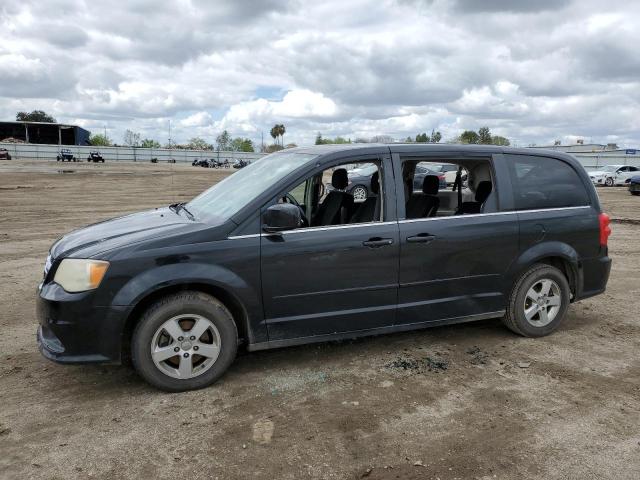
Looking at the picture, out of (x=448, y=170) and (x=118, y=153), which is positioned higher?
(x=118, y=153)

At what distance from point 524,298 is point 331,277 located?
204 cm

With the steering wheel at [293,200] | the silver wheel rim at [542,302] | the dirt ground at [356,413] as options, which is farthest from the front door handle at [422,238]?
the silver wheel rim at [542,302]

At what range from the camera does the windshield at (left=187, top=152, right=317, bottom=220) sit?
416 centimetres

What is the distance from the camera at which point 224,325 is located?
3.85 m

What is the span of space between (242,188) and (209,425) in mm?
1964

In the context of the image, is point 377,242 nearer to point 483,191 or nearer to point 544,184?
point 483,191

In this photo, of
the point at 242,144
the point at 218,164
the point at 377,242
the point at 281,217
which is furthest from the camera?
the point at 242,144

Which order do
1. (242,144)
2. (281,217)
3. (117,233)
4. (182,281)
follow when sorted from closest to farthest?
(182,281) < (281,217) < (117,233) < (242,144)

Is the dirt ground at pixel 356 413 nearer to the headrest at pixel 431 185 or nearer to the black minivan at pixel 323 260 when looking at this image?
the black minivan at pixel 323 260

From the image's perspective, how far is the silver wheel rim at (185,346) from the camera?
147 inches

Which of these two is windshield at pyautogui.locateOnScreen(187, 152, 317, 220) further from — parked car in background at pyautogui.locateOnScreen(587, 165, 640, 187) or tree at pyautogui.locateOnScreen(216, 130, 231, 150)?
tree at pyautogui.locateOnScreen(216, 130, 231, 150)

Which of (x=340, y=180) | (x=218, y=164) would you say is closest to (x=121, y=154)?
(x=218, y=164)

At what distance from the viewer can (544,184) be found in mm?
5043

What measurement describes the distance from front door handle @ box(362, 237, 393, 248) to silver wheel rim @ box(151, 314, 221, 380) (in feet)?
4.43
